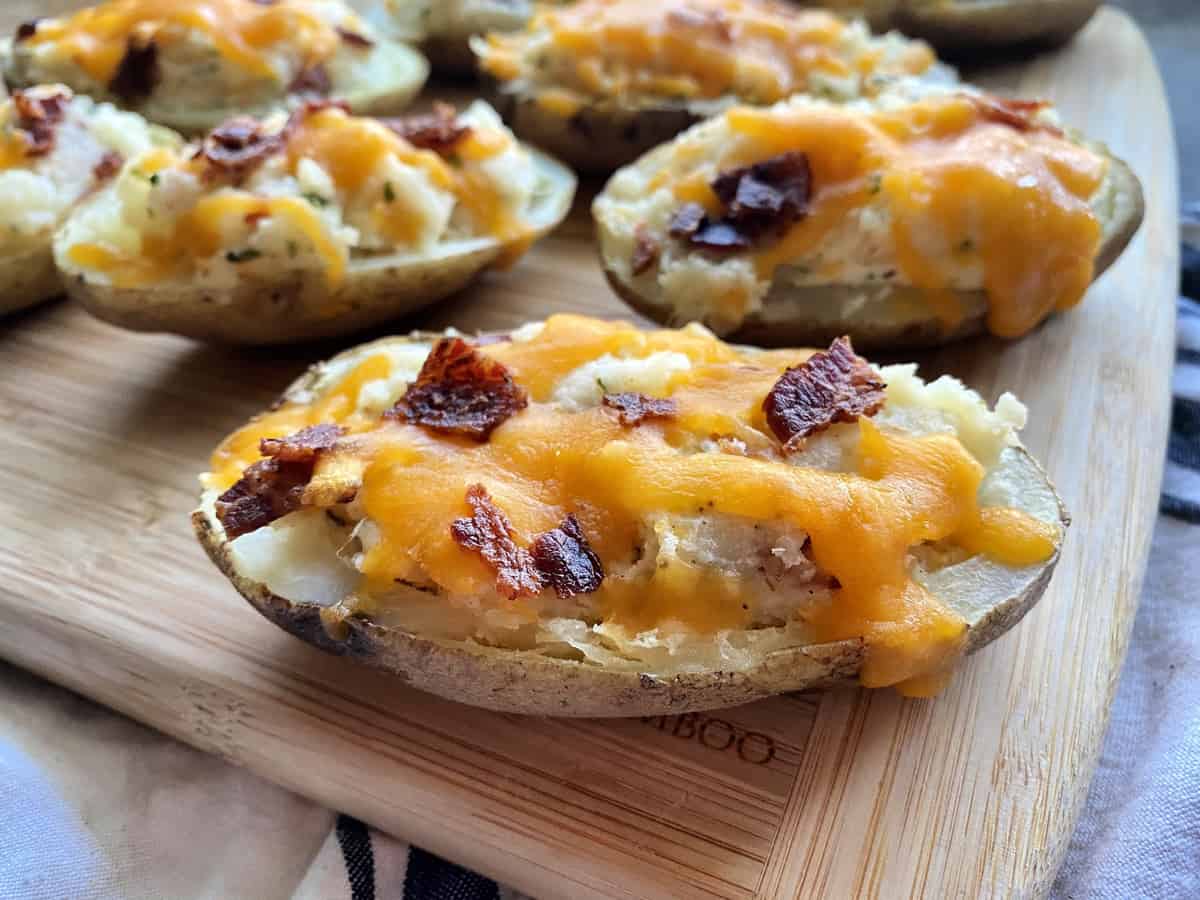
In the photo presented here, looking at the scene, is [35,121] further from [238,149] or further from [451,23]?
[451,23]

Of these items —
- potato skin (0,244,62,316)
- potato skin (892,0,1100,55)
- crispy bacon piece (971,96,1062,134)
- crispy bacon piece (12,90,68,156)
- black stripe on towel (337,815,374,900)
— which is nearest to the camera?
black stripe on towel (337,815,374,900)

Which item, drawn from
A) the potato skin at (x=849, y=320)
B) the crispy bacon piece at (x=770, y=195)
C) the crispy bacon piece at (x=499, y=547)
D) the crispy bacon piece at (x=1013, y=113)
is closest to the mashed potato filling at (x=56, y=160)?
the potato skin at (x=849, y=320)

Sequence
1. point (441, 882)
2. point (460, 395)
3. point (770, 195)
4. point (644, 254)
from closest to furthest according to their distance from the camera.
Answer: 1. point (441, 882)
2. point (460, 395)
3. point (770, 195)
4. point (644, 254)

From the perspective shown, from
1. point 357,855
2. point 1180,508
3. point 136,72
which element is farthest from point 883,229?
point 136,72

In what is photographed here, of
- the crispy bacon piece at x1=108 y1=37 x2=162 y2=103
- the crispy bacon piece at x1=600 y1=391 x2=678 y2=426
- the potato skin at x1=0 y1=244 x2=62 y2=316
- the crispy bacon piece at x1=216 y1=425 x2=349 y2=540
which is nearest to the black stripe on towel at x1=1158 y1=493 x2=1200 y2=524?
the crispy bacon piece at x1=600 y1=391 x2=678 y2=426

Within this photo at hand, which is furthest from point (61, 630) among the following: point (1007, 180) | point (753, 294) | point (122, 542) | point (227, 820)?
point (1007, 180)

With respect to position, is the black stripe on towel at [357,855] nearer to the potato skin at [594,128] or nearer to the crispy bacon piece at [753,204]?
the crispy bacon piece at [753,204]

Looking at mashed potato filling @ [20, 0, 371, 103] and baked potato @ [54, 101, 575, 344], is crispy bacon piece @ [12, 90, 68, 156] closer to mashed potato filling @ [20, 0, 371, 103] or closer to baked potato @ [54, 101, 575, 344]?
baked potato @ [54, 101, 575, 344]
